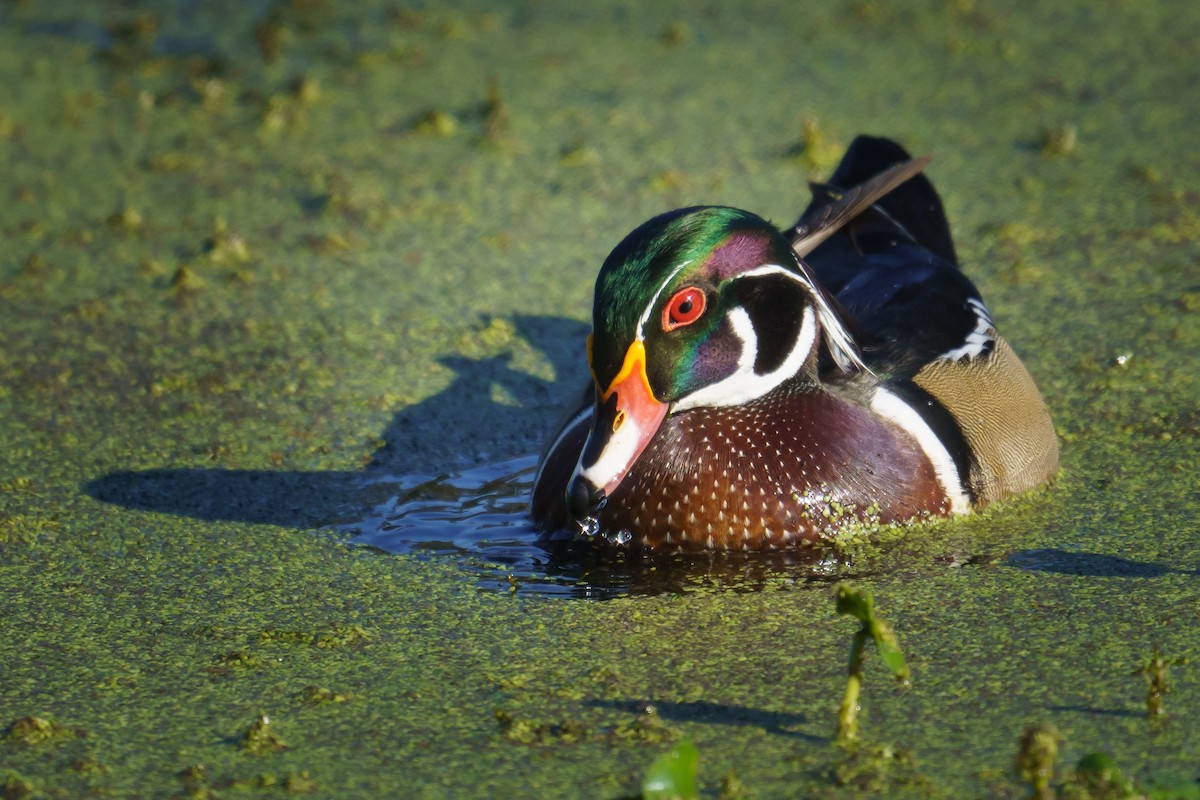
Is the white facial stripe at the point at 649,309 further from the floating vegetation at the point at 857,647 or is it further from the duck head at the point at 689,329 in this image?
the floating vegetation at the point at 857,647

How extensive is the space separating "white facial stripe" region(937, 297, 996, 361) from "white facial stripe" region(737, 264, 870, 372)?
325mm

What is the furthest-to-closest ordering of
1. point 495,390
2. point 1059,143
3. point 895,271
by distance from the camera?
1. point 1059,143
2. point 495,390
3. point 895,271

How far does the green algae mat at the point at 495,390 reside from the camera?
2.96 metres

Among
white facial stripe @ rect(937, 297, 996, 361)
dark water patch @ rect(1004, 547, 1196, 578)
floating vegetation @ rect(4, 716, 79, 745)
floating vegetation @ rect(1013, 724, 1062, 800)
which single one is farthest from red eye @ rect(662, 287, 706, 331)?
floating vegetation @ rect(4, 716, 79, 745)

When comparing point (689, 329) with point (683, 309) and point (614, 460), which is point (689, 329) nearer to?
point (683, 309)

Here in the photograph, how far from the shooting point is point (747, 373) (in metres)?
3.80

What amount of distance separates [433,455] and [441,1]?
4.14 meters

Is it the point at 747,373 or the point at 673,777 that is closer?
the point at 673,777

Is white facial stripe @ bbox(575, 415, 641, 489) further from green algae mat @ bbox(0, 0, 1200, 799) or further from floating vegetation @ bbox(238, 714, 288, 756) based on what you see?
floating vegetation @ bbox(238, 714, 288, 756)

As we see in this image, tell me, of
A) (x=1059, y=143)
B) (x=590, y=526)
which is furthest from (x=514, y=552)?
(x=1059, y=143)

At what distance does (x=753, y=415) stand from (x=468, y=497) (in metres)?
0.85

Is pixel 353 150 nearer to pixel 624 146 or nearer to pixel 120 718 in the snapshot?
pixel 624 146

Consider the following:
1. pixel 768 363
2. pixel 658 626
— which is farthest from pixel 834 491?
pixel 658 626

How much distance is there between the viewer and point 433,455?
4566mm
